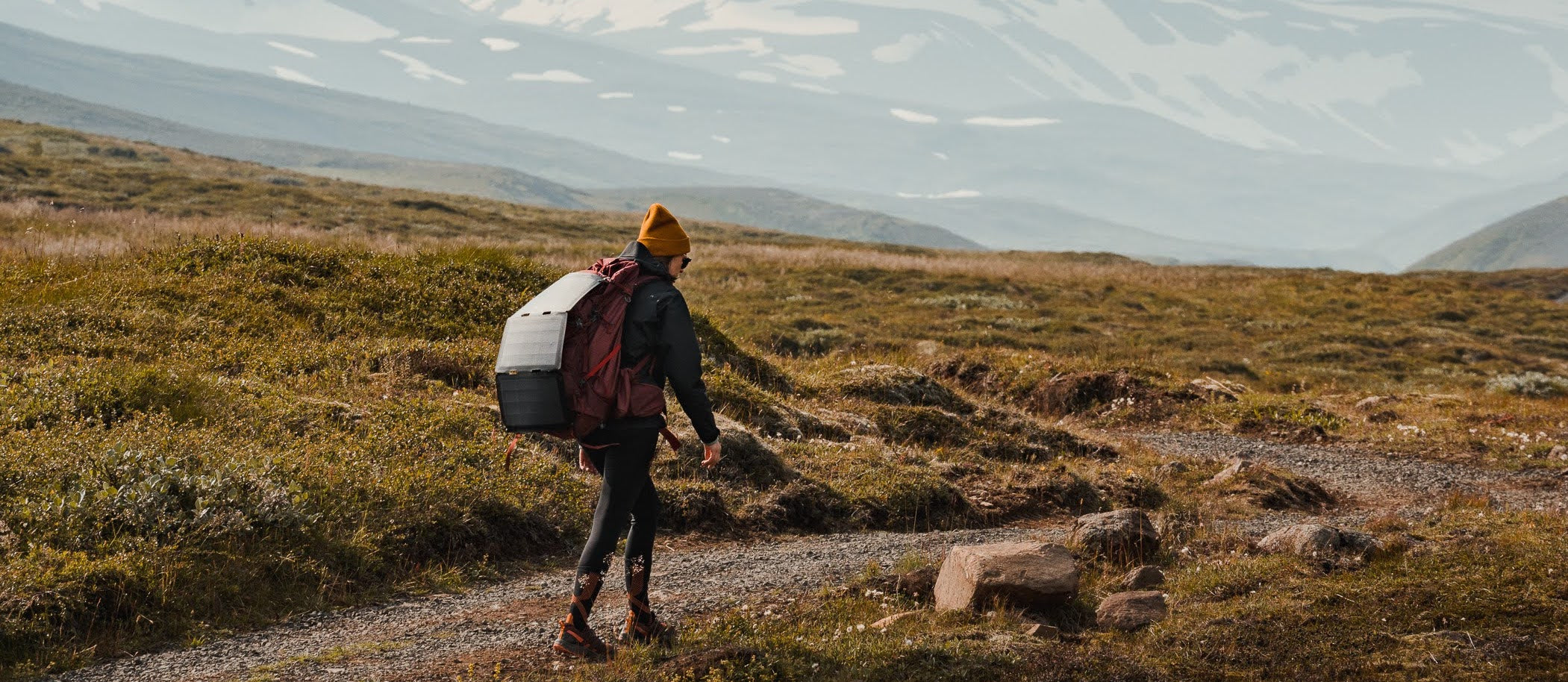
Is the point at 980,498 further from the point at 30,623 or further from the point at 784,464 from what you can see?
the point at 30,623

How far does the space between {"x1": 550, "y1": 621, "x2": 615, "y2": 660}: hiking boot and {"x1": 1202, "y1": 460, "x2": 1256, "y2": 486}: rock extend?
1121 cm

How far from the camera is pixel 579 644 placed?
718 centimetres

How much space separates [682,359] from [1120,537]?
18.9ft

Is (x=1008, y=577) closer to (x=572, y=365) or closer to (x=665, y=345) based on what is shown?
(x=665, y=345)

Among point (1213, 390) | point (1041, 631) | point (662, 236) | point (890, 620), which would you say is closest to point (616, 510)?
point (662, 236)

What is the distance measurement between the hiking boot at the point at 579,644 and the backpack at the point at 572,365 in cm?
131

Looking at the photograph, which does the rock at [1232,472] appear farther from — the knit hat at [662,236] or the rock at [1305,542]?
the knit hat at [662,236]

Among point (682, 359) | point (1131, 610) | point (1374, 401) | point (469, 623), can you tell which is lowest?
point (469, 623)

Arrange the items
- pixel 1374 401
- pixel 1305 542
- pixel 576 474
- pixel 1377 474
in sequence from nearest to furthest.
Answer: pixel 1305 542
pixel 576 474
pixel 1377 474
pixel 1374 401

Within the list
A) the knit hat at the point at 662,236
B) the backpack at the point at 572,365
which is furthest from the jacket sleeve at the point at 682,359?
the knit hat at the point at 662,236

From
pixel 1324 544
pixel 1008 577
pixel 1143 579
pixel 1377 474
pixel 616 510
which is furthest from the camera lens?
pixel 1377 474

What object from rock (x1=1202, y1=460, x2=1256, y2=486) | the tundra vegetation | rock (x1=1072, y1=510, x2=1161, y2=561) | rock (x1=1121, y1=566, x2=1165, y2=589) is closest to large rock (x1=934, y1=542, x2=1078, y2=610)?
the tundra vegetation

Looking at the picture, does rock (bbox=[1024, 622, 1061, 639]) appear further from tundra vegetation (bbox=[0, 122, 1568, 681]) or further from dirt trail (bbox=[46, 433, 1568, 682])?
dirt trail (bbox=[46, 433, 1568, 682])

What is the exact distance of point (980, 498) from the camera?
→ 14.0 m
